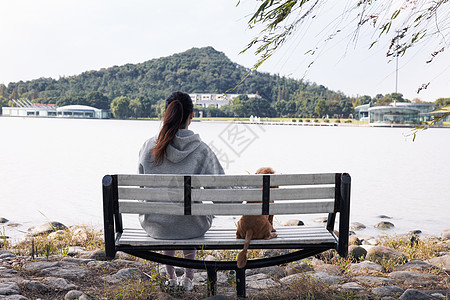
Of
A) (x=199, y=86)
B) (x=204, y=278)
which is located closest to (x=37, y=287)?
(x=204, y=278)

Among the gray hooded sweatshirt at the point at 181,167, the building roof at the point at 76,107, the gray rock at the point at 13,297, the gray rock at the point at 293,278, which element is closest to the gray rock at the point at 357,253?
the gray rock at the point at 293,278

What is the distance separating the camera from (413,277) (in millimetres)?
3838

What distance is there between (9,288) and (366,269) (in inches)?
120

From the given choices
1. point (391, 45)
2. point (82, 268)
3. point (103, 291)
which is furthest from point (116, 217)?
point (391, 45)

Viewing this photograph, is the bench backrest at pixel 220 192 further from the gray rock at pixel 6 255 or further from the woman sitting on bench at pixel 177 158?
the gray rock at pixel 6 255

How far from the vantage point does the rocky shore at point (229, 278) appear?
3.31 m

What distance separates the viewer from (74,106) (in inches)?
4838

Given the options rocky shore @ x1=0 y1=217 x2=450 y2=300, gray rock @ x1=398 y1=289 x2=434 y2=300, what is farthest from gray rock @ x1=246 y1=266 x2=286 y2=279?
gray rock @ x1=398 y1=289 x2=434 y2=300

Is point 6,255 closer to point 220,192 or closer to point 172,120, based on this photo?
point 172,120

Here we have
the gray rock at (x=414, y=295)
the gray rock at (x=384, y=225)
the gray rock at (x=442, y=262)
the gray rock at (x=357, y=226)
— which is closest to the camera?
the gray rock at (x=414, y=295)

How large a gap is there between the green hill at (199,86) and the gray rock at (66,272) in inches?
3646

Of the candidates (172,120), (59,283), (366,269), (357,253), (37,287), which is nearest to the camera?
(172,120)

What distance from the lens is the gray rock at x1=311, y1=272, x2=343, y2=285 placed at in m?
3.74

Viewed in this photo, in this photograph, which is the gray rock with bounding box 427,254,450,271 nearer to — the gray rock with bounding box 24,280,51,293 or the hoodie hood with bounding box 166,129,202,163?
the hoodie hood with bounding box 166,129,202,163
